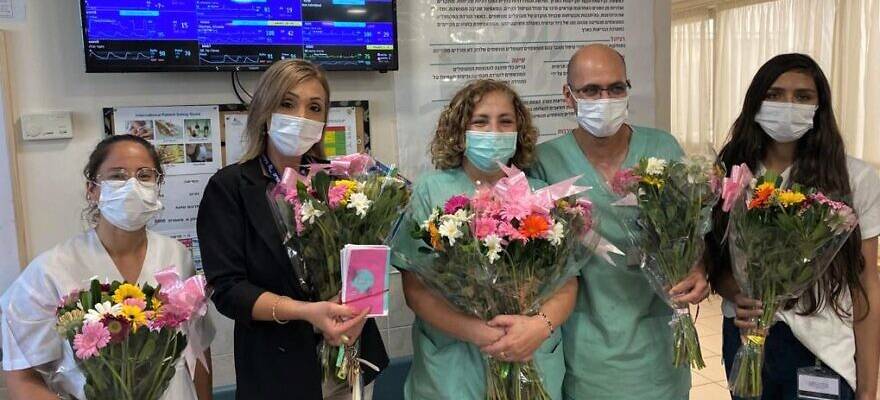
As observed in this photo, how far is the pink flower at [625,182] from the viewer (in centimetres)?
160

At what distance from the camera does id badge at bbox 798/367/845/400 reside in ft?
5.62

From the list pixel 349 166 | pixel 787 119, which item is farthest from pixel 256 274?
pixel 787 119

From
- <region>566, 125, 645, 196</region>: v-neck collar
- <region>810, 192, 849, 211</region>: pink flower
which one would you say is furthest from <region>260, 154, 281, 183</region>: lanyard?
<region>810, 192, 849, 211</region>: pink flower

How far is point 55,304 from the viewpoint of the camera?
5.02 feet

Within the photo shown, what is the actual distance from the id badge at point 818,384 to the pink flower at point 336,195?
52.5 inches

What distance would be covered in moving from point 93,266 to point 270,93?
24.3 inches

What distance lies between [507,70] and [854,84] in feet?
13.5

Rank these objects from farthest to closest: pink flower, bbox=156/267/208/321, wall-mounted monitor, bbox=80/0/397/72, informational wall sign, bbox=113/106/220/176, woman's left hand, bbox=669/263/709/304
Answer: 1. informational wall sign, bbox=113/106/220/176
2. wall-mounted monitor, bbox=80/0/397/72
3. woman's left hand, bbox=669/263/709/304
4. pink flower, bbox=156/267/208/321

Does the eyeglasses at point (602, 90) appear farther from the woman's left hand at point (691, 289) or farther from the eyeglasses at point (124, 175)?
the eyeglasses at point (124, 175)

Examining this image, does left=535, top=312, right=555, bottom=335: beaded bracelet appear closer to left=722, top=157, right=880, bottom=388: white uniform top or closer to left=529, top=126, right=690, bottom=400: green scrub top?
left=529, top=126, right=690, bottom=400: green scrub top

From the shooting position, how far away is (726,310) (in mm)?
1920

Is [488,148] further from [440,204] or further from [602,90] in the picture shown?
[602,90]

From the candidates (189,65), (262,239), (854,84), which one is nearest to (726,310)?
(262,239)

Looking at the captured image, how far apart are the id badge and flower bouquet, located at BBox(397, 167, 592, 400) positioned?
0.75m
